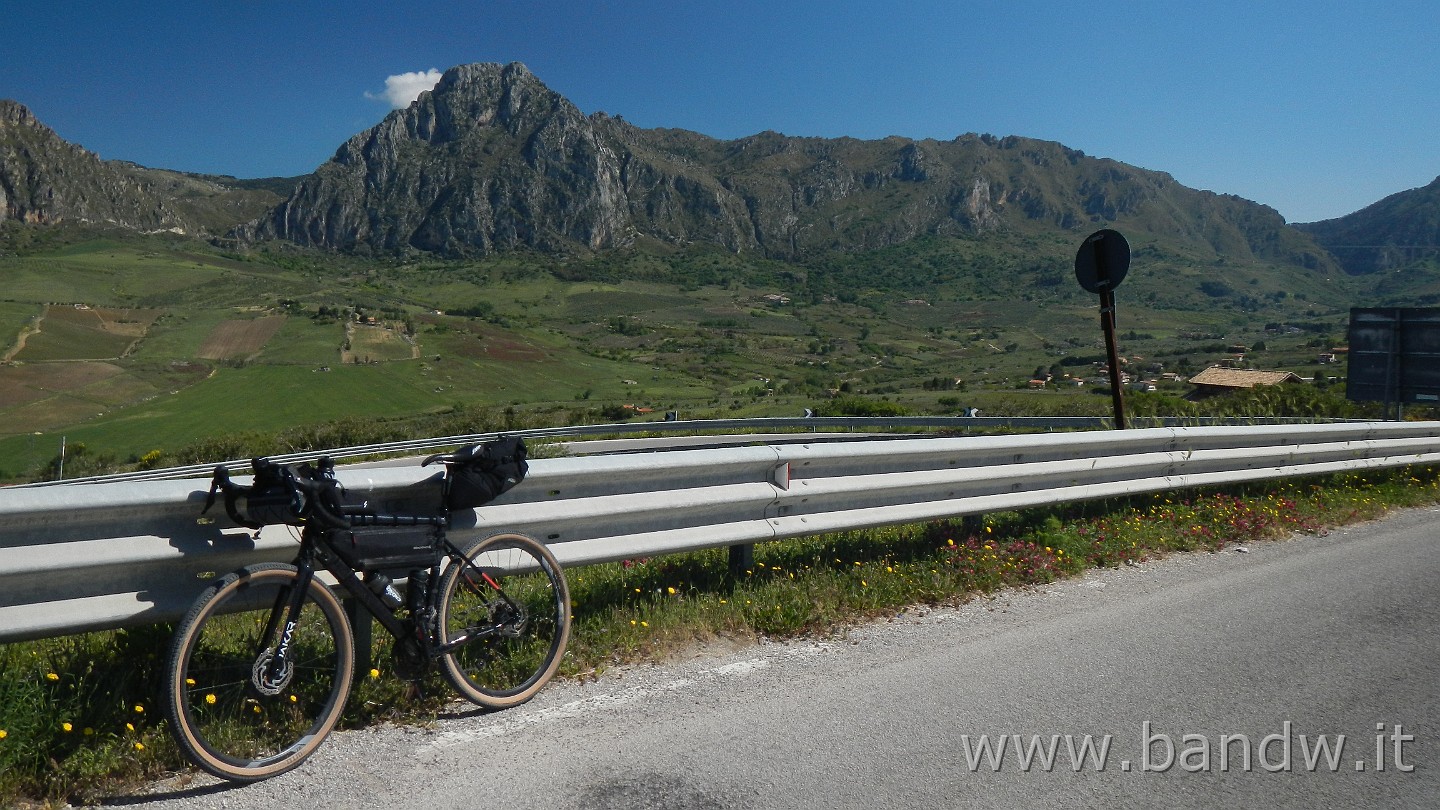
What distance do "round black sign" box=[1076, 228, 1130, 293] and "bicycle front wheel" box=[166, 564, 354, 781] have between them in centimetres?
814

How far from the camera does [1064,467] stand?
24.2 ft

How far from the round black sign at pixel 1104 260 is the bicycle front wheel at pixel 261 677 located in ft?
26.7

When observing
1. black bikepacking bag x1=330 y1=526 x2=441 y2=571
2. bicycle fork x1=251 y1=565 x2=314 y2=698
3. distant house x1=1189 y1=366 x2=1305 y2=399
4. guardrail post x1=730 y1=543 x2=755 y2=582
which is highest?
black bikepacking bag x1=330 y1=526 x2=441 y2=571

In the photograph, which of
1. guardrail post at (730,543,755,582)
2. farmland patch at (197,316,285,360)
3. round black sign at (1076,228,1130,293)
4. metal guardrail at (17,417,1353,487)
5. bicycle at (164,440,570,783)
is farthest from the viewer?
farmland patch at (197,316,285,360)

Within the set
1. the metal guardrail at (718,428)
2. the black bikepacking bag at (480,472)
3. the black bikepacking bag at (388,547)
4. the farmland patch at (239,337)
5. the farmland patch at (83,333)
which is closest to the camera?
the black bikepacking bag at (388,547)

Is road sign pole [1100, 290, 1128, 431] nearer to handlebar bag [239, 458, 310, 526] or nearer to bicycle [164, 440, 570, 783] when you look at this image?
bicycle [164, 440, 570, 783]

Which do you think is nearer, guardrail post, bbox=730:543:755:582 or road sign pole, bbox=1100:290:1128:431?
guardrail post, bbox=730:543:755:582

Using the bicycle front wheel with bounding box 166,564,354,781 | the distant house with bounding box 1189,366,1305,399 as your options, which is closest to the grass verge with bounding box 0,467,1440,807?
the bicycle front wheel with bounding box 166,564,354,781

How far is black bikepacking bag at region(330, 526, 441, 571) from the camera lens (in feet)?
12.1

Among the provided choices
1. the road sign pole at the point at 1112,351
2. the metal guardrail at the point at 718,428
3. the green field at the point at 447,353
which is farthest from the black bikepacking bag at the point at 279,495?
the green field at the point at 447,353

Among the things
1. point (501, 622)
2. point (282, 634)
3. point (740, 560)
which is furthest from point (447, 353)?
point (282, 634)

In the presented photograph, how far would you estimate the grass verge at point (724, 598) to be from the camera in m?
3.30

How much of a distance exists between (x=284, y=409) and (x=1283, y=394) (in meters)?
64.4

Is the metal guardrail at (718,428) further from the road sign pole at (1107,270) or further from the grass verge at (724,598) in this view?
the grass verge at (724,598)
